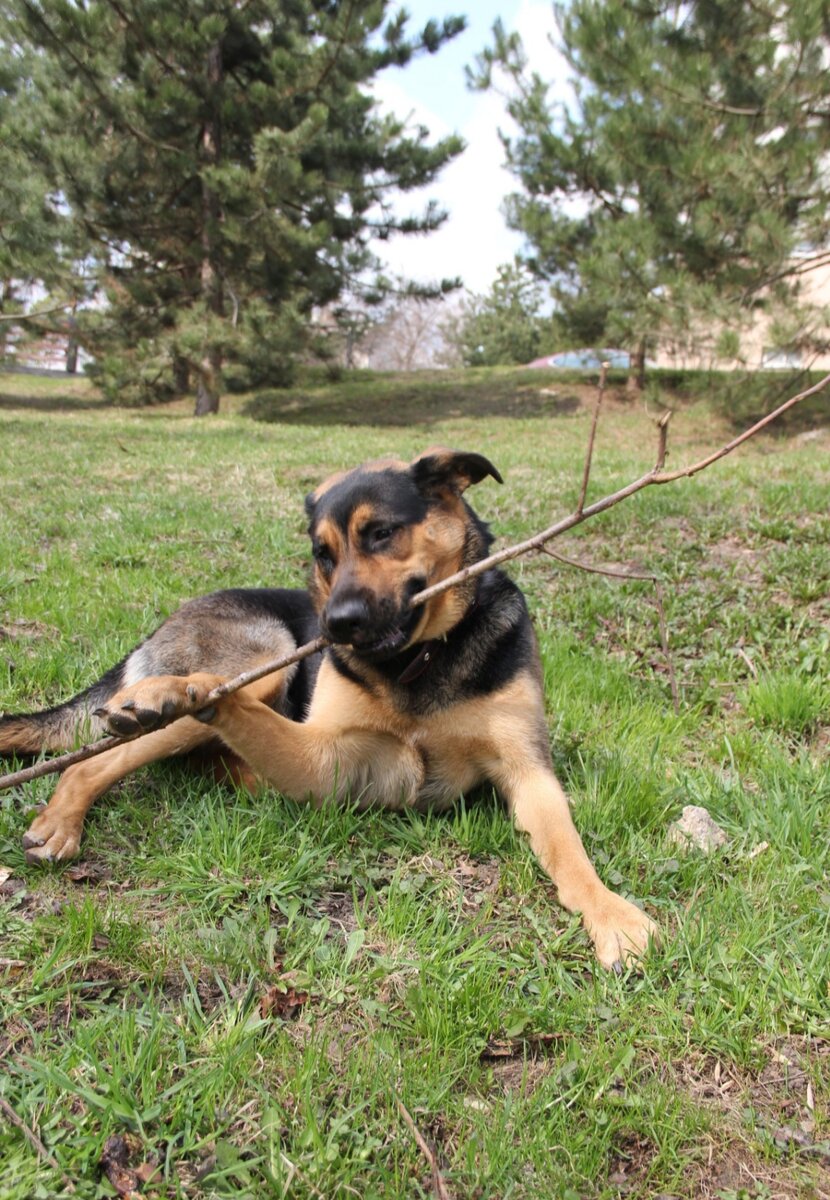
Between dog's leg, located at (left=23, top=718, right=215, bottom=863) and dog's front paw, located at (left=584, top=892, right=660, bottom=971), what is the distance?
5.57ft

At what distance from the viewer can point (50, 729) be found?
3355 mm

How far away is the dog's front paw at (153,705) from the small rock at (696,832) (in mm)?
1904

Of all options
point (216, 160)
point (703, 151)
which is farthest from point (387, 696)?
point (216, 160)

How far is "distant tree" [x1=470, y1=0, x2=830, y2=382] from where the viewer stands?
12.6 meters

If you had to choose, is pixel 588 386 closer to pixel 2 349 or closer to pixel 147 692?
pixel 2 349

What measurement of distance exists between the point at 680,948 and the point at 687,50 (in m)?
15.6

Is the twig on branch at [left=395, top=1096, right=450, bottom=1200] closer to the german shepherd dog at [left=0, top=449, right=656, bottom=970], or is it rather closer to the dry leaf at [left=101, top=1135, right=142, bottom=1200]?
the dry leaf at [left=101, top=1135, right=142, bottom=1200]

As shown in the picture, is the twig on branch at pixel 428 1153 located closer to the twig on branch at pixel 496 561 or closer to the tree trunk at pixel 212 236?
the twig on branch at pixel 496 561

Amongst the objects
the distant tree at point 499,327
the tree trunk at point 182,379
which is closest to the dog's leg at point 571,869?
the tree trunk at point 182,379

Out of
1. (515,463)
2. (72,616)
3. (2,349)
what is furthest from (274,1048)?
(2,349)

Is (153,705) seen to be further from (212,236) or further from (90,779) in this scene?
(212,236)

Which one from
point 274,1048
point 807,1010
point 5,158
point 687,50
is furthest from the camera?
point 5,158

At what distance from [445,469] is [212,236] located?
18472 millimetres

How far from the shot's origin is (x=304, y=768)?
10.4 ft
